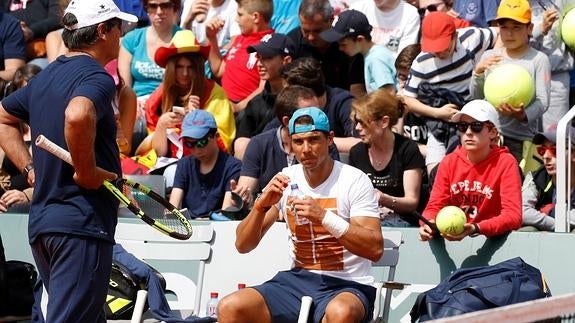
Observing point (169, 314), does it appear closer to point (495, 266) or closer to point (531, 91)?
point (495, 266)

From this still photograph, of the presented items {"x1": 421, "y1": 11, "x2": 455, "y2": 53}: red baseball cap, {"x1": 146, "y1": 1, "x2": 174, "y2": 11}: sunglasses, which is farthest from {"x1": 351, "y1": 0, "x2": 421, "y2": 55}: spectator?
{"x1": 146, "y1": 1, "x2": 174, "y2": 11}: sunglasses

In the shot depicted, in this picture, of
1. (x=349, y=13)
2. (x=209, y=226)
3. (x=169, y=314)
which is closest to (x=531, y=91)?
(x=349, y=13)

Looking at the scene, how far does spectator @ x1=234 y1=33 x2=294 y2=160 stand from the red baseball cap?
1243mm

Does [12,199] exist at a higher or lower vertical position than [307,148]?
lower

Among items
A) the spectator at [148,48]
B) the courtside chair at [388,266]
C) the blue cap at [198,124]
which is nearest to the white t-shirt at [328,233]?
the courtside chair at [388,266]

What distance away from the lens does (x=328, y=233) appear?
7055 mm

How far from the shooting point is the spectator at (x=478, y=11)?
10.1 m

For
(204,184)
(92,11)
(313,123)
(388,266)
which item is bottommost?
(204,184)

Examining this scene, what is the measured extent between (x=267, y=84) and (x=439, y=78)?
151 cm

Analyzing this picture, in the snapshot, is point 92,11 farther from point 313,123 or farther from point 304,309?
point 304,309

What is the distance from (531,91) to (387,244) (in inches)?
75.1

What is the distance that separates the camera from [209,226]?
8.16 metres

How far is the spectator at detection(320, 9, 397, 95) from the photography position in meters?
9.82

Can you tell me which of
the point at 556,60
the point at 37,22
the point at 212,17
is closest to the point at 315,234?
the point at 556,60
